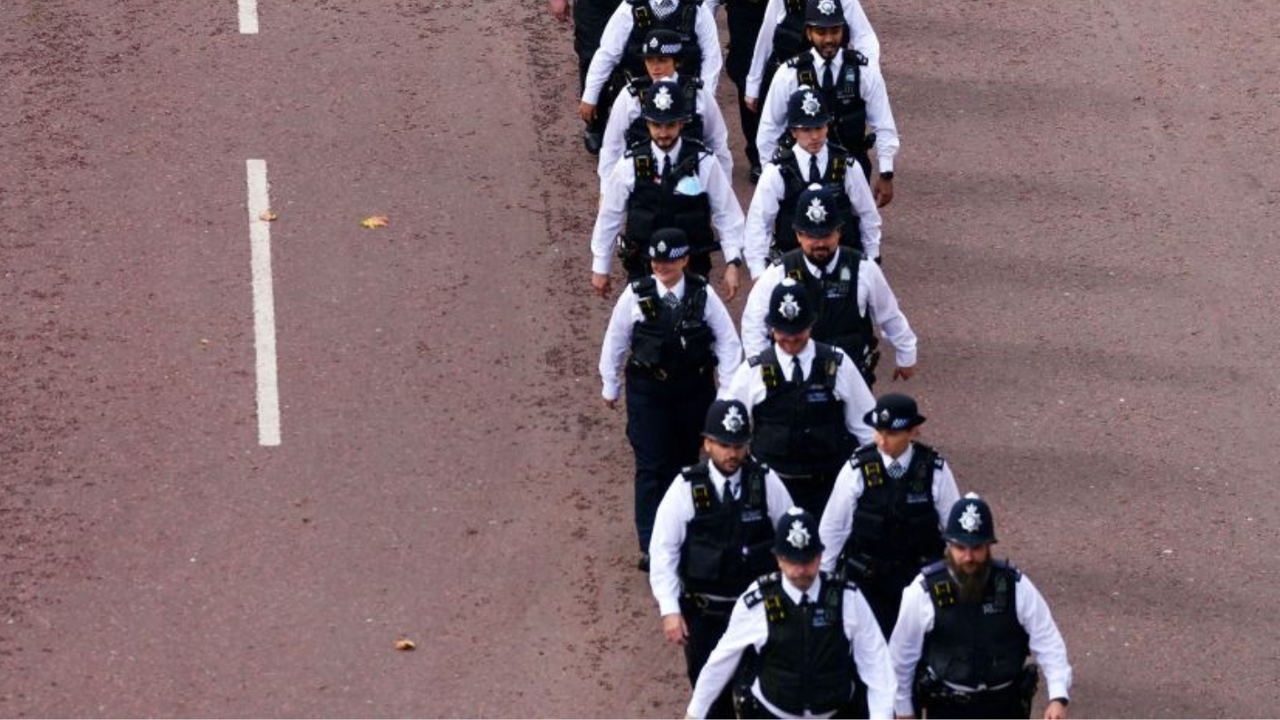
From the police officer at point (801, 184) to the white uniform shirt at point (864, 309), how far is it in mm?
950

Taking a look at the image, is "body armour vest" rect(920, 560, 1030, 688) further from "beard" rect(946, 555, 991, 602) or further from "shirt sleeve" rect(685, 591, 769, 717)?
"shirt sleeve" rect(685, 591, 769, 717)

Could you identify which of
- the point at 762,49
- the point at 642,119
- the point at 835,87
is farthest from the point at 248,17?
the point at 835,87

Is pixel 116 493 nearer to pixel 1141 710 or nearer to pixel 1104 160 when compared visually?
pixel 1141 710

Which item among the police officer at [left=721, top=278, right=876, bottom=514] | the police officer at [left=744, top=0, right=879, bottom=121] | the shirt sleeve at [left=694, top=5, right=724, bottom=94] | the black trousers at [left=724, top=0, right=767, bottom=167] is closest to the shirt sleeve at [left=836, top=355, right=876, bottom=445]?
the police officer at [left=721, top=278, right=876, bottom=514]

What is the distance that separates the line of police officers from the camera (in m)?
12.7

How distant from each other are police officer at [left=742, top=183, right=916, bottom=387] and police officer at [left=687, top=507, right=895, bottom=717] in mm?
2752

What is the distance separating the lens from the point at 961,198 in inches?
773

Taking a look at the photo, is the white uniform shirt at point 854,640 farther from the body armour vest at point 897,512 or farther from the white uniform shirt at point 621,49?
the white uniform shirt at point 621,49

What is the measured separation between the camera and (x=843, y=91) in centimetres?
1772

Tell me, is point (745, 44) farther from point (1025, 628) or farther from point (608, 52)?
point (1025, 628)

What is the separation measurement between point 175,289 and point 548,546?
13.1ft

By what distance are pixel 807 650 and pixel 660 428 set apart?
3.08 m

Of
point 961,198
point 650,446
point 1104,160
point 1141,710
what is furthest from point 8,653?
point 1104,160

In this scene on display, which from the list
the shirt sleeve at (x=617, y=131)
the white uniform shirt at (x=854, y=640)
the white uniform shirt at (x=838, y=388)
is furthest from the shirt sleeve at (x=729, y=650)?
the shirt sleeve at (x=617, y=131)
